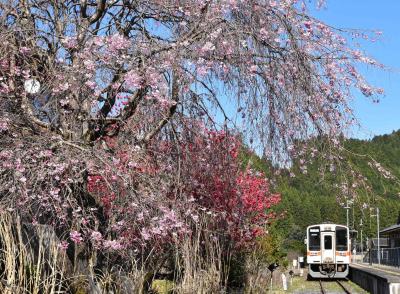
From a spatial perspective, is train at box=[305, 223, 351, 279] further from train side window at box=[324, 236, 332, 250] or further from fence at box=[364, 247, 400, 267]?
fence at box=[364, 247, 400, 267]

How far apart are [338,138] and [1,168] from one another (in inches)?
127

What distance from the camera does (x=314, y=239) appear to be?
2702cm

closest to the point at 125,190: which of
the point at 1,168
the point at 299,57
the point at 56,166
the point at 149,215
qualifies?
the point at 149,215

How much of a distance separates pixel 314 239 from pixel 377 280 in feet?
41.2

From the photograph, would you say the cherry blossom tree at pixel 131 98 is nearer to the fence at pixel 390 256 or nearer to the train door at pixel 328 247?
the train door at pixel 328 247

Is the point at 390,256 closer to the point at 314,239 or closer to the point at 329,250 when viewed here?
the point at 329,250

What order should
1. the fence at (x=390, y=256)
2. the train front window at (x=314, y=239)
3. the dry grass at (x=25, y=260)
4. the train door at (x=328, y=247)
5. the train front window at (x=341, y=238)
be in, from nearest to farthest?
the dry grass at (x=25, y=260), the train door at (x=328, y=247), the train front window at (x=341, y=238), the train front window at (x=314, y=239), the fence at (x=390, y=256)

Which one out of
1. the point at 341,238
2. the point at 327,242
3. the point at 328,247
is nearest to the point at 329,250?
the point at 328,247

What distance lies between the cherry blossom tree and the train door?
68.3 ft

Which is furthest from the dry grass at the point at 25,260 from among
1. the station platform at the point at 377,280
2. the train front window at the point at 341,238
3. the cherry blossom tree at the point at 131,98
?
the train front window at the point at 341,238

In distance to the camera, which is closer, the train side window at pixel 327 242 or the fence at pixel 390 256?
the train side window at pixel 327 242

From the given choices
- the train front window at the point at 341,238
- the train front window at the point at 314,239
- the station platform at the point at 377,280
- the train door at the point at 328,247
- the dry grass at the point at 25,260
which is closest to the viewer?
the dry grass at the point at 25,260

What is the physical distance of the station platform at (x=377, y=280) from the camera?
10.5 meters

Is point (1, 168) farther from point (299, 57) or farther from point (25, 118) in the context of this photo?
point (299, 57)
